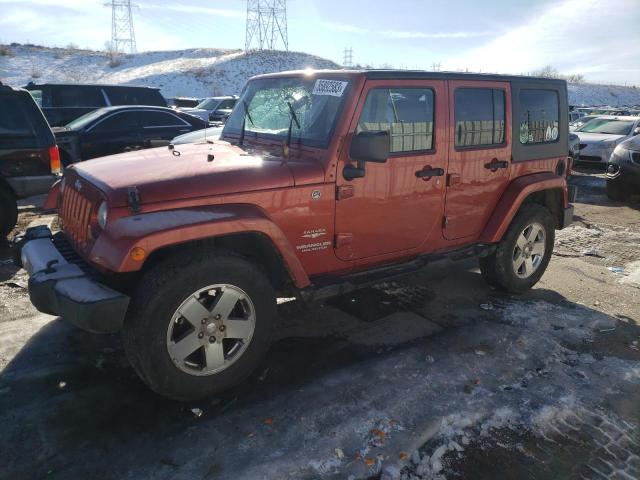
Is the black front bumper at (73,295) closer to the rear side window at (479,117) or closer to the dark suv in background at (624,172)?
the rear side window at (479,117)

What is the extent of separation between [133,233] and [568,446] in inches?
106

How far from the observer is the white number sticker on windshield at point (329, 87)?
3.44 meters

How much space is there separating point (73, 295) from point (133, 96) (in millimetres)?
11282

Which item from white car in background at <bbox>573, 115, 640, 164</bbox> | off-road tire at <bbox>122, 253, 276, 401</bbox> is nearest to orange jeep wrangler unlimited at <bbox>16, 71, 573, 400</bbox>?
off-road tire at <bbox>122, 253, 276, 401</bbox>

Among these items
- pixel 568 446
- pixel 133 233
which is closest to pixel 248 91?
pixel 133 233

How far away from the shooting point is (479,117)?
13.7ft

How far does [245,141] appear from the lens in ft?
13.2

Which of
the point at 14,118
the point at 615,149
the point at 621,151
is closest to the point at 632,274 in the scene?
the point at 621,151

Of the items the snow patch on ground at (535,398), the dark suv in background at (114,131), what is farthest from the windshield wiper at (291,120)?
the dark suv in background at (114,131)

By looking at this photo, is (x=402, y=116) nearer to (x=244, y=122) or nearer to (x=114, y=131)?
(x=244, y=122)

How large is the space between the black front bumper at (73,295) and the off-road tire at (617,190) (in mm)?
10037

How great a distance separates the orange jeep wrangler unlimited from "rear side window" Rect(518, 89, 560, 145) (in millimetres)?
25

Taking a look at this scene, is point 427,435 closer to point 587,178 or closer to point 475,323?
point 475,323

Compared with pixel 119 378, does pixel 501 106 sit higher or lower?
higher
